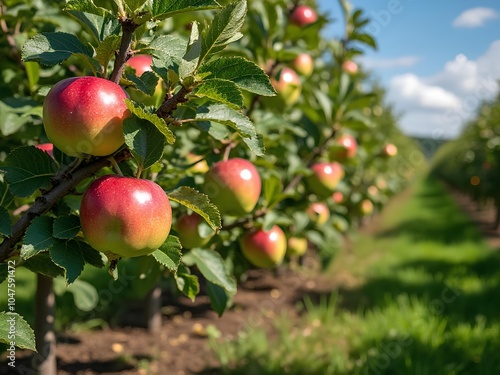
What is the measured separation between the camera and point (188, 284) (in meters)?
1.28

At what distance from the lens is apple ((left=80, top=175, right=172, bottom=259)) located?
0.85 meters

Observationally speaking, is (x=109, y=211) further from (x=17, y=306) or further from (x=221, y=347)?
(x=17, y=306)

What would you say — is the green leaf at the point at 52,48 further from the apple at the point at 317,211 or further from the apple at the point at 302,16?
the apple at the point at 317,211

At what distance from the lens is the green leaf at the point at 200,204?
3.12 feet

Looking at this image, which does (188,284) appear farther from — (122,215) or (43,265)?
(122,215)

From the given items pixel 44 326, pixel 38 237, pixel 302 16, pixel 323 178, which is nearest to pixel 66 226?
pixel 38 237

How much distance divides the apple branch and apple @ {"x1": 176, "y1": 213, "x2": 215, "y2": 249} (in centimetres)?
54

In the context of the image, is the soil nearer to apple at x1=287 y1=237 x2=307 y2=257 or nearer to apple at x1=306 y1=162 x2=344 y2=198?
apple at x1=287 y1=237 x2=307 y2=257

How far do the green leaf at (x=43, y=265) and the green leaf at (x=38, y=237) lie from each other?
0.21 meters

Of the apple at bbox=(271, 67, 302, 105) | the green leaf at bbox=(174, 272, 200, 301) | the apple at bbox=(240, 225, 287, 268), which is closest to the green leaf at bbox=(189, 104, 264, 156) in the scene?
the green leaf at bbox=(174, 272, 200, 301)

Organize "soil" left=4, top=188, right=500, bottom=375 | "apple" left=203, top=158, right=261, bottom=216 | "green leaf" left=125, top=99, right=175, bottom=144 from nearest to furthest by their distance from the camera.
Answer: "green leaf" left=125, top=99, right=175, bottom=144
"apple" left=203, top=158, right=261, bottom=216
"soil" left=4, top=188, right=500, bottom=375

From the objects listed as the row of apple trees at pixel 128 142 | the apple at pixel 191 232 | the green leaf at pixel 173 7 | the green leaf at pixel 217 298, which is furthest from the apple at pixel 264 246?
the green leaf at pixel 173 7

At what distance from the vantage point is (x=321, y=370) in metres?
2.60

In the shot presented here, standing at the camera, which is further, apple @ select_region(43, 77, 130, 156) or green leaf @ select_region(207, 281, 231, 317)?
green leaf @ select_region(207, 281, 231, 317)
